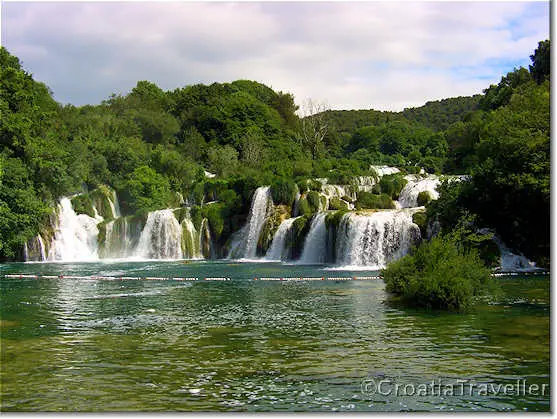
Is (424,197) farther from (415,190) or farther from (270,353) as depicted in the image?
(270,353)

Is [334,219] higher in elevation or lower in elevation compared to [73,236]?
higher

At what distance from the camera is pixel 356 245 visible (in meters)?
33.8

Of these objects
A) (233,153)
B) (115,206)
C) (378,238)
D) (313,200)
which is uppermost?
(233,153)

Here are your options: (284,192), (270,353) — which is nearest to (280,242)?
(284,192)

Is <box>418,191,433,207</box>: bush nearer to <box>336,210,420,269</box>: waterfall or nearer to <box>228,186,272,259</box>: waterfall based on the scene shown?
<box>336,210,420,269</box>: waterfall

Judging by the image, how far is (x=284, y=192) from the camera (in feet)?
146

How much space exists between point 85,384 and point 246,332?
5075 millimetres

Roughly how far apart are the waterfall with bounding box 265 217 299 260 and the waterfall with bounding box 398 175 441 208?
7.72 metres

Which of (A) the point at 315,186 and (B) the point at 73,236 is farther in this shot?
(B) the point at 73,236

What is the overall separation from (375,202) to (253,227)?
8.26 meters

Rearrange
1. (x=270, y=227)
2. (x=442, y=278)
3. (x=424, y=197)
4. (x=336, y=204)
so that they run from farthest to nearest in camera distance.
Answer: (x=336, y=204)
(x=270, y=227)
(x=424, y=197)
(x=442, y=278)

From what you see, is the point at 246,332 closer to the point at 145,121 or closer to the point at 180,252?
the point at 180,252

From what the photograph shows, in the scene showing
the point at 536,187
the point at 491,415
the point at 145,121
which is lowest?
the point at 491,415

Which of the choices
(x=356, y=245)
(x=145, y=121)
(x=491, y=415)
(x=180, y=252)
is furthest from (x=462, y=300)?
(x=145, y=121)
